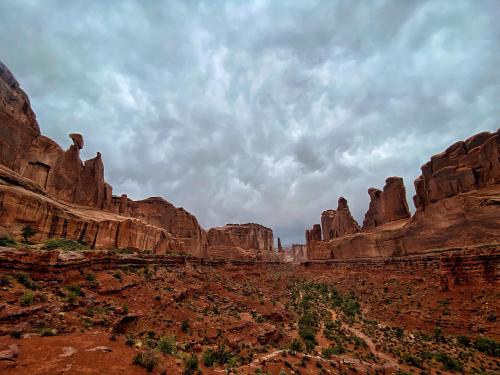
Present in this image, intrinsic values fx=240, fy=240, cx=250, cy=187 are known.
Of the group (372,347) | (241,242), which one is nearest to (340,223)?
(372,347)

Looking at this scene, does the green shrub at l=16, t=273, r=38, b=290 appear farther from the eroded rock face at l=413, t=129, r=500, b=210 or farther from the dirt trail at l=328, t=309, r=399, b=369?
the eroded rock face at l=413, t=129, r=500, b=210

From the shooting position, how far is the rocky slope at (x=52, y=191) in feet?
95.2

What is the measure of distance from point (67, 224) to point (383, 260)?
175 feet

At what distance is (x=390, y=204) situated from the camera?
59.5 metres

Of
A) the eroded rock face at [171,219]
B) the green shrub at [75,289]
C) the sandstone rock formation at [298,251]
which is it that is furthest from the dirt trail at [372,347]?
the sandstone rock formation at [298,251]

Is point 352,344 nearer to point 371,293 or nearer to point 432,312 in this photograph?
point 432,312

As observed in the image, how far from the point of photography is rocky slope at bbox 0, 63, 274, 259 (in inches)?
1142

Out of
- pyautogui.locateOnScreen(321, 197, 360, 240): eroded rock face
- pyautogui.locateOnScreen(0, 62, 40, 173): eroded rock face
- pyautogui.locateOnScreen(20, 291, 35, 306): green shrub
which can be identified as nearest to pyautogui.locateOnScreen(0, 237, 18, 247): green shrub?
pyautogui.locateOnScreen(20, 291, 35, 306): green shrub

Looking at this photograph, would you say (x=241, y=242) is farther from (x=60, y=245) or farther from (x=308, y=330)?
(x=308, y=330)

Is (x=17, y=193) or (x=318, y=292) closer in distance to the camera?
(x=17, y=193)

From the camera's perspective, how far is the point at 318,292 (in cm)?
4584

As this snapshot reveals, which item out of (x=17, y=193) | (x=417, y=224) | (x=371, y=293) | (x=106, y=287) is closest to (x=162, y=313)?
(x=106, y=287)

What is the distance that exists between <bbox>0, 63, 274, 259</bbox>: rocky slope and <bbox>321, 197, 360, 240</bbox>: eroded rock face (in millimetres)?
50513

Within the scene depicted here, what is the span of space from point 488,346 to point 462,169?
29.4 metres
